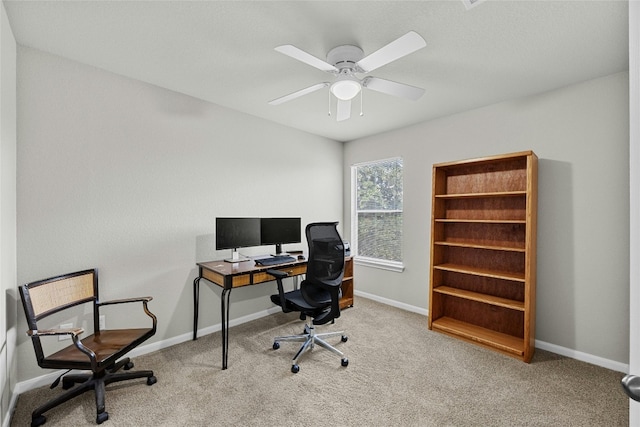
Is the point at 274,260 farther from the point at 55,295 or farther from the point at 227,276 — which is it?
the point at 55,295

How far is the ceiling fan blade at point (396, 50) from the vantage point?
164 cm

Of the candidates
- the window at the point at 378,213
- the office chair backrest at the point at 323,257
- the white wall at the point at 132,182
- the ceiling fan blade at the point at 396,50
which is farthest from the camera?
the window at the point at 378,213

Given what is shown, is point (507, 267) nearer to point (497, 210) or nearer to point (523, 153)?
point (497, 210)

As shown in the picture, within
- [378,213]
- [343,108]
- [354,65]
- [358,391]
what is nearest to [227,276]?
[358,391]

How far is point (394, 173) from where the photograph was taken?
13.9 ft

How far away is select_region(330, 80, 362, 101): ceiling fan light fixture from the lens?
2102 millimetres

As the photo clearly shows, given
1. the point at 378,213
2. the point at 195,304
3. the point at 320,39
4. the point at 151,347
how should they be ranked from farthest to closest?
the point at 378,213, the point at 195,304, the point at 151,347, the point at 320,39

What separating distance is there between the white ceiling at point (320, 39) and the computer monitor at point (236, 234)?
1368 mm

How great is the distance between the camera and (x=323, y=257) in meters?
2.66

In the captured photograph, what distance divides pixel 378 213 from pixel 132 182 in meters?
3.20

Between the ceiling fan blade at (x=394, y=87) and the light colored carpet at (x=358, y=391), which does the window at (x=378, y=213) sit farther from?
the ceiling fan blade at (x=394, y=87)

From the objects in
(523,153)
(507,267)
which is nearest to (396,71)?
(523,153)

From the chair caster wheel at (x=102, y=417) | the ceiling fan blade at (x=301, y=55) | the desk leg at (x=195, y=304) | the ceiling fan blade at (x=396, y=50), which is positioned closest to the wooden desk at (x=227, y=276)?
the desk leg at (x=195, y=304)

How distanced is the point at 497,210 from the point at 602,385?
1662 millimetres
